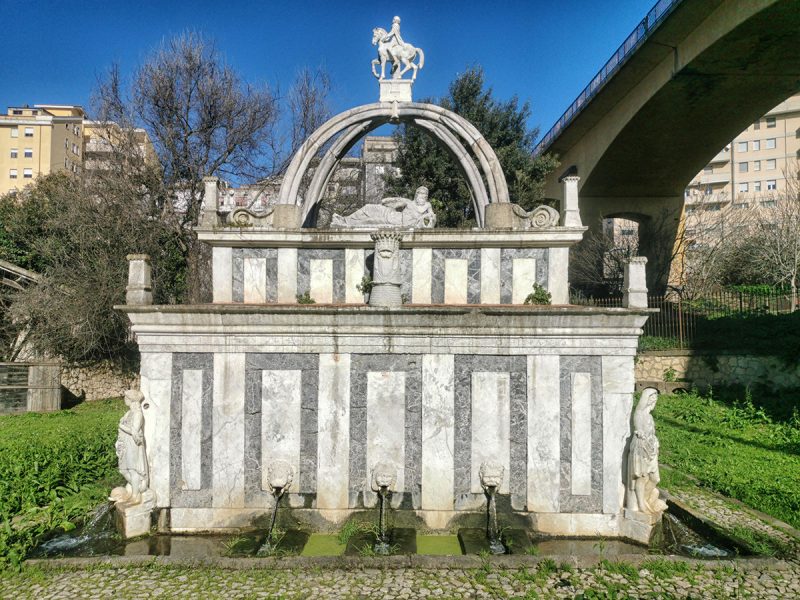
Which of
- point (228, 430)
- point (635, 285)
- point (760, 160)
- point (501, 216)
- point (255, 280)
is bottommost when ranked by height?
point (228, 430)

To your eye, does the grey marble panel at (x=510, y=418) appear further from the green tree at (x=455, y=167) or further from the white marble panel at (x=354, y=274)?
the green tree at (x=455, y=167)

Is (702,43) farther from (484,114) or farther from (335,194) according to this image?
(335,194)

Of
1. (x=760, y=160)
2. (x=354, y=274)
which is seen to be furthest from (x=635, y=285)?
(x=760, y=160)

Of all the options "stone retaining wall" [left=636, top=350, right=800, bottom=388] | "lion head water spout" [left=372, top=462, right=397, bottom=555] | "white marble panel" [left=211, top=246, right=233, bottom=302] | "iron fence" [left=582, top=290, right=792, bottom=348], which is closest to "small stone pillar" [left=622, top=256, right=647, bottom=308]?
"lion head water spout" [left=372, top=462, right=397, bottom=555]

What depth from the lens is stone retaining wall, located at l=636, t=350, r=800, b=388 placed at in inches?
603

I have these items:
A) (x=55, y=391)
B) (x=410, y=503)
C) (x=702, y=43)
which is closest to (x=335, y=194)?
(x=55, y=391)

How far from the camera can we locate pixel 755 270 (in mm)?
26609

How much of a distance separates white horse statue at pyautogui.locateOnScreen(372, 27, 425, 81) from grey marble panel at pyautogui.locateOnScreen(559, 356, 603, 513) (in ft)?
18.9

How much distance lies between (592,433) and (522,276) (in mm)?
2719

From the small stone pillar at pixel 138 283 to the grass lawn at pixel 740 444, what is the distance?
9.34m

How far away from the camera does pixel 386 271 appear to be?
722 cm

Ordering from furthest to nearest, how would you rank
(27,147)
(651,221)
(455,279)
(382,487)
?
(27,147) → (651,221) → (455,279) → (382,487)

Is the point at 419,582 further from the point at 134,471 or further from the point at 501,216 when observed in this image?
the point at 501,216

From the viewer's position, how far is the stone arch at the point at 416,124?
8.67m
